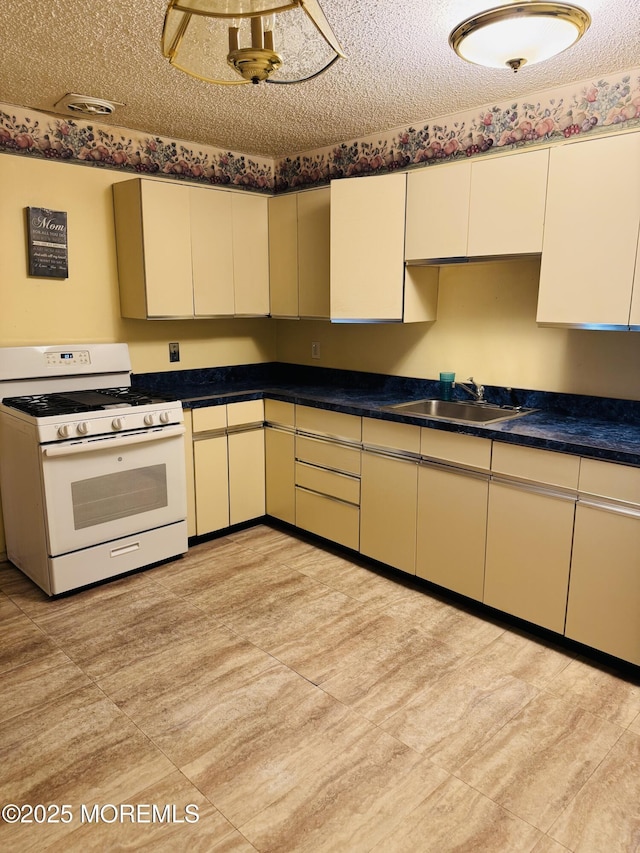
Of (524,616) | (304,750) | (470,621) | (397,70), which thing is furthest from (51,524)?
(397,70)

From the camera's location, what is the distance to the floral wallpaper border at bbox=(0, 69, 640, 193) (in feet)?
→ 8.85

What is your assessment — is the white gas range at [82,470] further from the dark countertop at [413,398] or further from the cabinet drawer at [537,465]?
the cabinet drawer at [537,465]

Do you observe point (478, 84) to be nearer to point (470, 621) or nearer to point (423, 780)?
point (470, 621)

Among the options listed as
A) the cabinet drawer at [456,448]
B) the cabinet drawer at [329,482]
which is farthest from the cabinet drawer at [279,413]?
the cabinet drawer at [456,448]

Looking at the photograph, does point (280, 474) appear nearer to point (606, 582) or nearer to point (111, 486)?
point (111, 486)

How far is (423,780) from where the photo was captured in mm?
1819

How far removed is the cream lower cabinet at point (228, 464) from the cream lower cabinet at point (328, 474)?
32 centimetres

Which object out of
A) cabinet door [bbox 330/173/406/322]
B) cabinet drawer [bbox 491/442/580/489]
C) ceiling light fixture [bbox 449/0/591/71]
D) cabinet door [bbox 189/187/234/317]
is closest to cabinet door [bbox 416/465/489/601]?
cabinet drawer [bbox 491/442/580/489]

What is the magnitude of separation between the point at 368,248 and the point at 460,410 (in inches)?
40.3

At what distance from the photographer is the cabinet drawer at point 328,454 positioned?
323 cm

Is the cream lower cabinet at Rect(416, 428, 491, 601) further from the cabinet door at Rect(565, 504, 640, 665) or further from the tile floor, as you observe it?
the cabinet door at Rect(565, 504, 640, 665)

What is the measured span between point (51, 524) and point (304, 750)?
5.24 ft

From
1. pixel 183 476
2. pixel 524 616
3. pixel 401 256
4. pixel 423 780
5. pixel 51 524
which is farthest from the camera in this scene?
pixel 183 476

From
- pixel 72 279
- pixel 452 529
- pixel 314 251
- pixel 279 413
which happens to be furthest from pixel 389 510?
pixel 72 279
